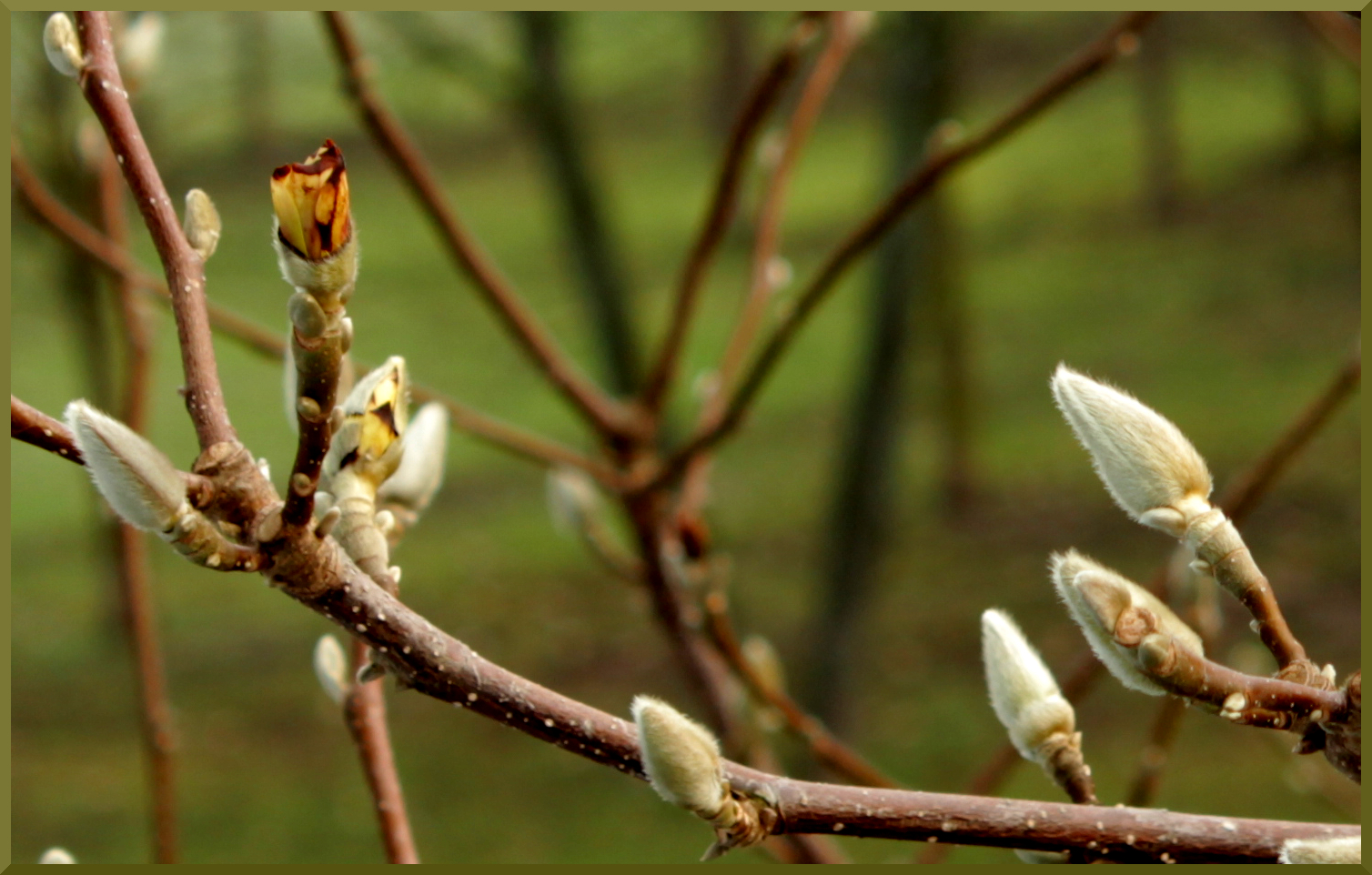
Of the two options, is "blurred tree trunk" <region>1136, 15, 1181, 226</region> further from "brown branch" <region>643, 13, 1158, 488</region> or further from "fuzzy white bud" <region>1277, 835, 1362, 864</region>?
"fuzzy white bud" <region>1277, 835, 1362, 864</region>

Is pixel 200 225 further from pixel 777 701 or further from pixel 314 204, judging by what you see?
pixel 777 701

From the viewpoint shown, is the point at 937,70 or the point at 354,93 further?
the point at 937,70

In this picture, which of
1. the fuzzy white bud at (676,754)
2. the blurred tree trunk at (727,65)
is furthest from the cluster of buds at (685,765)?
the blurred tree trunk at (727,65)

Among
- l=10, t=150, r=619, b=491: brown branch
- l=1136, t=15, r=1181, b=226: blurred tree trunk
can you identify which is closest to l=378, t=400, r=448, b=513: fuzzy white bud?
l=10, t=150, r=619, b=491: brown branch

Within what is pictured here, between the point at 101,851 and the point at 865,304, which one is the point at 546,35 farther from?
the point at 101,851

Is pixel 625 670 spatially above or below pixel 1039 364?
below

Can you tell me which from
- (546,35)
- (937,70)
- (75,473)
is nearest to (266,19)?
(75,473)

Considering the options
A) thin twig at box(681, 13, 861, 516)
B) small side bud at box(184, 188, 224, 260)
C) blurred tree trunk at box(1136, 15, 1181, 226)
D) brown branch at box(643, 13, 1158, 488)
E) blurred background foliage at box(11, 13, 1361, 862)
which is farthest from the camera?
blurred tree trunk at box(1136, 15, 1181, 226)

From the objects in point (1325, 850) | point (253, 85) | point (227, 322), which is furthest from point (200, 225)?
point (253, 85)
